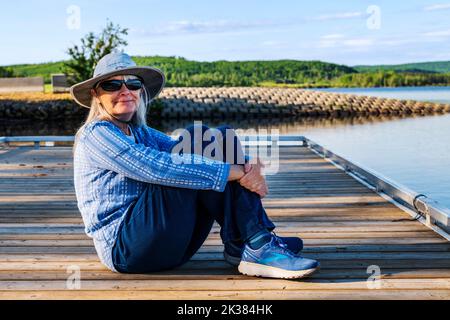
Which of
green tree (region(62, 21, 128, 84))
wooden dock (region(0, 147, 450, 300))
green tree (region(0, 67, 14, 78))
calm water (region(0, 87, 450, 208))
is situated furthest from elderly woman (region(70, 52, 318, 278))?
green tree (region(0, 67, 14, 78))

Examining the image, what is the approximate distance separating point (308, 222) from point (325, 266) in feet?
3.74

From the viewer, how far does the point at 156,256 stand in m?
3.01

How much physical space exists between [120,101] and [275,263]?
104cm

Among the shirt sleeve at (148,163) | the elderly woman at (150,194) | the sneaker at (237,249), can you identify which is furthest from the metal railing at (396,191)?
the shirt sleeve at (148,163)

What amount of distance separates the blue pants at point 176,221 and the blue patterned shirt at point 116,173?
0.20 ft

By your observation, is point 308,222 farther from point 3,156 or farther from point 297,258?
point 3,156

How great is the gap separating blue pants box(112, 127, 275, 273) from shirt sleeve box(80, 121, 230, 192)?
0.07 m

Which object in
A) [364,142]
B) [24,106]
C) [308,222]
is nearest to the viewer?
[308,222]

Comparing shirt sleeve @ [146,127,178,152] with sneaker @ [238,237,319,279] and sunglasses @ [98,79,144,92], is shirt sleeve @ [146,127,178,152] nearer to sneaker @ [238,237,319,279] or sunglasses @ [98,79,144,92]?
sunglasses @ [98,79,144,92]

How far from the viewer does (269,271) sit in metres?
3.02

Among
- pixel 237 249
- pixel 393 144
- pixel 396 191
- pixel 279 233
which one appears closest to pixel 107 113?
pixel 237 249

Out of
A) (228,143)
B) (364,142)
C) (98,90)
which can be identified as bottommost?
(364,142)

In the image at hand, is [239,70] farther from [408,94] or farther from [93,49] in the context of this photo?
[93,49]
